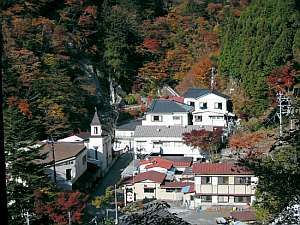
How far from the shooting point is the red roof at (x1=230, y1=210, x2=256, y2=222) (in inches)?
325

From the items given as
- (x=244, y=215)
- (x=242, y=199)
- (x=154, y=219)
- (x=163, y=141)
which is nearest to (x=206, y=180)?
(x=242, y=199)

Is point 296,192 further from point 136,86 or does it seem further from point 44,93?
point 136,86

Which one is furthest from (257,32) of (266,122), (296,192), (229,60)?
(296,192)

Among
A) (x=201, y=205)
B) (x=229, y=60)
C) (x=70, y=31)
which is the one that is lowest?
(x=201, y=205)

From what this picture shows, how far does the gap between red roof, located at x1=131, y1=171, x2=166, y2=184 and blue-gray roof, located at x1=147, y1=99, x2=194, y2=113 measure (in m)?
4.60

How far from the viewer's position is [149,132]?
13.8 metres

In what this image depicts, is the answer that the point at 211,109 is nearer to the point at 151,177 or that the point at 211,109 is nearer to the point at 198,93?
the point at 198,93

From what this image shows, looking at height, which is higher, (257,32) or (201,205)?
(257,32)

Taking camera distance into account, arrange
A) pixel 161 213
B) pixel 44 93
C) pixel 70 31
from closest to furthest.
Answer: pixel 161 213
pixel 44 93
pixel 70 31

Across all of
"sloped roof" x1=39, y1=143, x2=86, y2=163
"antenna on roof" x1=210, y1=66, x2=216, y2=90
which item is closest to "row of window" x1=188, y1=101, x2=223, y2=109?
"antenna on roof" x1=210, y1=66, x2=216, y2=90

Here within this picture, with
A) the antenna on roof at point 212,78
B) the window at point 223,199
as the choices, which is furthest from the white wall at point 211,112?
the window at point 223,199

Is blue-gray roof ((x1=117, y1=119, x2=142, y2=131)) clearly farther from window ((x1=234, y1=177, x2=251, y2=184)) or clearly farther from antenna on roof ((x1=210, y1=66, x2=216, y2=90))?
window ((x1=234, y1=177, x2=251, y2=184))

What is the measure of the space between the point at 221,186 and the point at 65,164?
10.7 ft

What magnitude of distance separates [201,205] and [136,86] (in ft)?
31.8
